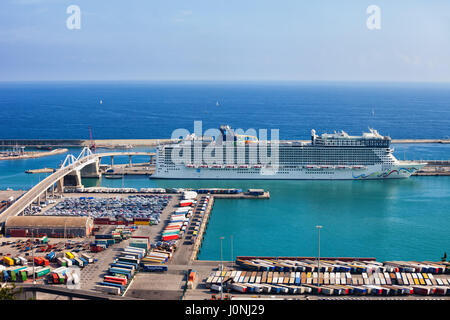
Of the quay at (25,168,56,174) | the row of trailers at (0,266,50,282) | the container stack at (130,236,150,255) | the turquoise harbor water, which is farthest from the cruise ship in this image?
the row of trailers at (0,266,50,282)

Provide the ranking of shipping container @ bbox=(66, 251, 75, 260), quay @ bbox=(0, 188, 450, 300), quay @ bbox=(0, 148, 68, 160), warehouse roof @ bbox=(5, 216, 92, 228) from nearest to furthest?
quay @ bbox=(0, 188, 450, 300)
shipping container @ bbox=(66, 251, 75, 260)
warehouse roof @ bbox=(5, 216, 92, 228)
quay @ bbox=(0, 148, 68, 160)

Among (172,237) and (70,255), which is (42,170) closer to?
(172,237)

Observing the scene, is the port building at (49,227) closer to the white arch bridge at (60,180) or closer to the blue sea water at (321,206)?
the white arch bridge at (60,180)

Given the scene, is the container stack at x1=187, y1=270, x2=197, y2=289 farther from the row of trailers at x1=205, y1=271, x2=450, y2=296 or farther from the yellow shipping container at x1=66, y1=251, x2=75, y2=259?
the yellow shipping container at x1=66, y1=251, x2=75, y2=259

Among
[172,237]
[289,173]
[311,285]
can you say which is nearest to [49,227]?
[172,237]

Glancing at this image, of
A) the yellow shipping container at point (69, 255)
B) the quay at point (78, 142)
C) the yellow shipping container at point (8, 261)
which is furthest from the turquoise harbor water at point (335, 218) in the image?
the quay at point (78, 142)

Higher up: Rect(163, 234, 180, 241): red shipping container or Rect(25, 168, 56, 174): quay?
Rect(25, 168, 56, 174): quay
